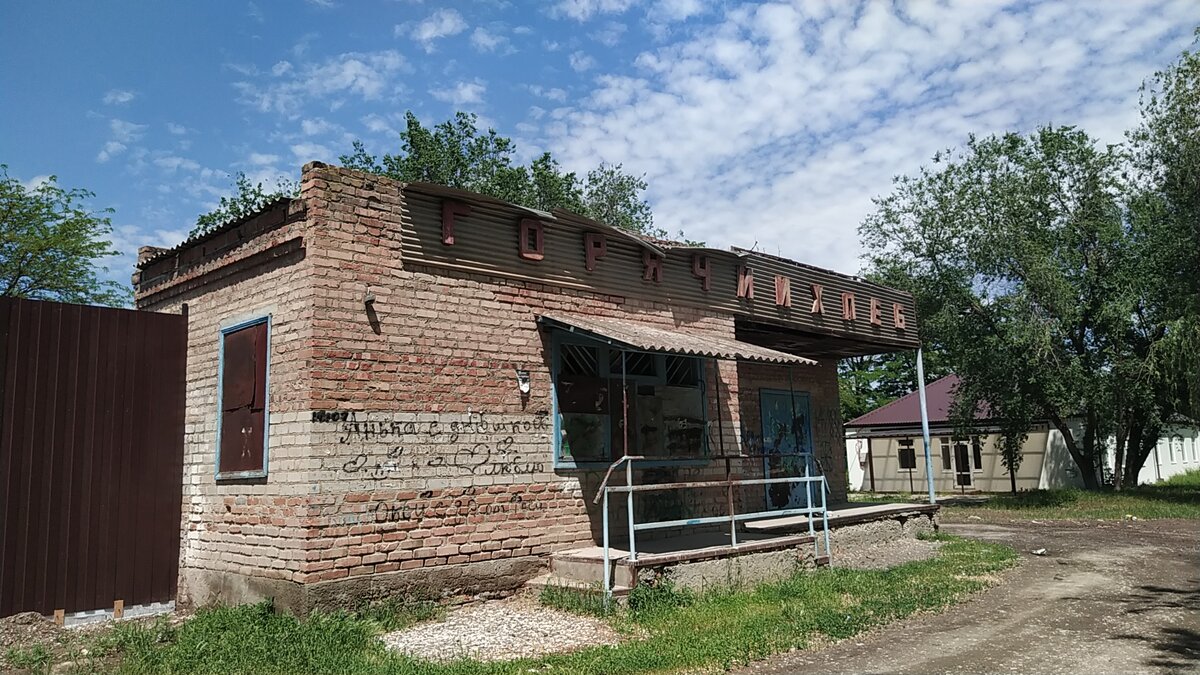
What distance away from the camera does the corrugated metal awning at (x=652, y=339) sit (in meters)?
9.15

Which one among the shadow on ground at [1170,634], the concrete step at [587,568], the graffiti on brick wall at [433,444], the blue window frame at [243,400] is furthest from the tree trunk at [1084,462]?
the blue window frame at [243,400]

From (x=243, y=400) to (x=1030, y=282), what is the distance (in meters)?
21.4

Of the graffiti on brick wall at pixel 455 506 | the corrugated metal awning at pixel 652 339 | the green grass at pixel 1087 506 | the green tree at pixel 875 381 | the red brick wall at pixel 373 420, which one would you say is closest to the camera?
the red brick wall at pixel 373 420

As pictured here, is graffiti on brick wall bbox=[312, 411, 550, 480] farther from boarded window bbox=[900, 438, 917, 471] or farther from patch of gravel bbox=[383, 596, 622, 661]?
boarded window bbox=[900, 438, 917, 471]

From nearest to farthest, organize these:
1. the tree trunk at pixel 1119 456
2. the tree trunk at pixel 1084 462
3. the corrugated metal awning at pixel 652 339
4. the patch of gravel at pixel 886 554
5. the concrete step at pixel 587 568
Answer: the concrete step at pixel 587 568 < the corrugated metal awning at pixel 652 339 < the patch of gravel at pixel 886 554 < the tree trunk at pixel 1119 456 < the tree trunk at pixel 1084 462

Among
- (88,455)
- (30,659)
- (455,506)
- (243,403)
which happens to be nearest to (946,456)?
(455,506)

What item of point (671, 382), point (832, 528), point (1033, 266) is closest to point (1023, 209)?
point (1033, 266)

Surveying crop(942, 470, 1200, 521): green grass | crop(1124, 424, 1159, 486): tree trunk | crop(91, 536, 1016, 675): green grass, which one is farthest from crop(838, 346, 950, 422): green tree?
crop(91, 536, 1016, 675): green grass

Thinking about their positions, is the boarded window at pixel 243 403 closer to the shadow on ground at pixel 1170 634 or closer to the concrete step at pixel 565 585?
the concrete step at pixel 565 585

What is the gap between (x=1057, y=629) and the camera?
7.92 m

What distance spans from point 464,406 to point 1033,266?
765 inches

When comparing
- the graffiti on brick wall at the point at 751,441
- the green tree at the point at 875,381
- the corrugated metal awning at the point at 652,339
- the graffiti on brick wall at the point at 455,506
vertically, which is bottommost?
the graffiti on brick wall at the point at 455,506

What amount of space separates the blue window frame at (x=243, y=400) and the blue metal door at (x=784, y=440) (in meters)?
8.70

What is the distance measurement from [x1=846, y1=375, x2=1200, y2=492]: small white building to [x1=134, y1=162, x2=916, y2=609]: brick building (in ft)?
67.9
